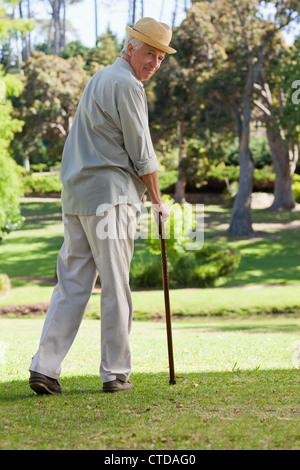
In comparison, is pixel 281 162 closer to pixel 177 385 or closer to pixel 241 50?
pixel 241 50

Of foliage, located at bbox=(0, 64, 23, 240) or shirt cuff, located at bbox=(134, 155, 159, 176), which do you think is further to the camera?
foliage, located at bbox=(0, 64, 23, 240)

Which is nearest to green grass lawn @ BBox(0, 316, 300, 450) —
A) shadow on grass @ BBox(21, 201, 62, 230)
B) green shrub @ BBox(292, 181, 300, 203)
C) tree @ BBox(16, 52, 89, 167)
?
shadow on grass @ BBox(21, 201, 62, 230)

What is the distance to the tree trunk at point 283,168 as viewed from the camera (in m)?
29.8

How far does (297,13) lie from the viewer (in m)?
23.4

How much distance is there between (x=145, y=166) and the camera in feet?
12.0

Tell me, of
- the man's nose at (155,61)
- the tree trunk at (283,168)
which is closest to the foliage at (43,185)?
the tree trunk at (283,168)

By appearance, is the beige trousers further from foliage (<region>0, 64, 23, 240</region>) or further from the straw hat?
foliage (<region>0, 64, 23, 240</region>)

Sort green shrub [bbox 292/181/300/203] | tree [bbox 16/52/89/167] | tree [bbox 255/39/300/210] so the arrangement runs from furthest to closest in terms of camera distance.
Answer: green shrub [bbox 292/181/300/203], tree [bbox 16/52/89/167], tree [bbox 255/39/300/210]

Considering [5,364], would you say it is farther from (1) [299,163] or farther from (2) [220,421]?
(1) [299,163]

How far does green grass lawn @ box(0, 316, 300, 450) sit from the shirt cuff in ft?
4.00

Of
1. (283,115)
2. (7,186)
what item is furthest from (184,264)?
(283,115)

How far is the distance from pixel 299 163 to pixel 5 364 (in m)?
31.5

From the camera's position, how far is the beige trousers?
3.62 m
